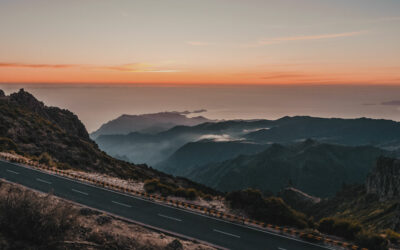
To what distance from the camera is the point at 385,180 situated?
89.5 m

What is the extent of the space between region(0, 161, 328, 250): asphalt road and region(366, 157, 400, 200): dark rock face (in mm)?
77821

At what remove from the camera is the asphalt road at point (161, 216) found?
18.0 meters

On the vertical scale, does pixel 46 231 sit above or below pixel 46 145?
above

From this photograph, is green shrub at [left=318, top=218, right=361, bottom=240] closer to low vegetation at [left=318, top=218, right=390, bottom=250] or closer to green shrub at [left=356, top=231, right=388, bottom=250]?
low vegetation at [left=318, top=218, right=390, bottom=250]

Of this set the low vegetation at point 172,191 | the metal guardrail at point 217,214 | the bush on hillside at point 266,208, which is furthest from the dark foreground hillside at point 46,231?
the low vegetation at point 172,191

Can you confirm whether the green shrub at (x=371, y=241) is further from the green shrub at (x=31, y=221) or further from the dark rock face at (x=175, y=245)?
the green shrub at (x=31, y=221)

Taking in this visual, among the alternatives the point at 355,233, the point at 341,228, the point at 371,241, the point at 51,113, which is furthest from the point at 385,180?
the point at 51,113

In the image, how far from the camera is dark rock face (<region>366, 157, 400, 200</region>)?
84.2m

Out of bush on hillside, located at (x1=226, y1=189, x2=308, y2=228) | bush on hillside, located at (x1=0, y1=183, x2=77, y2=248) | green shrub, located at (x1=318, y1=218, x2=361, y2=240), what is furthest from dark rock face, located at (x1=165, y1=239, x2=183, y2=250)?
green shrub, located at (x1=318, y1=218, x2=361, y2=240)

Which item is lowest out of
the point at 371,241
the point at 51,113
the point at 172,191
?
the point at 172,191

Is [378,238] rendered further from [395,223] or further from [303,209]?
[303,209]

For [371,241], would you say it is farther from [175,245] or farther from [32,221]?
[32,221]

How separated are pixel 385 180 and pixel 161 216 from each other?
299 feet

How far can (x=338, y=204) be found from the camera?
96.6 metres
